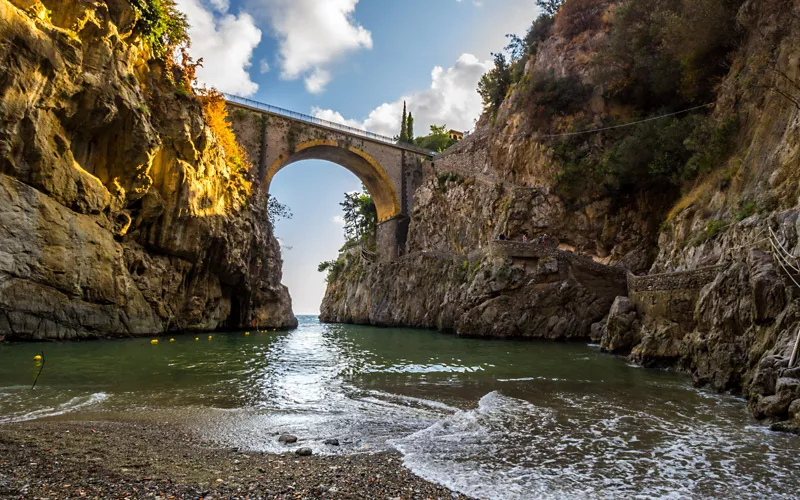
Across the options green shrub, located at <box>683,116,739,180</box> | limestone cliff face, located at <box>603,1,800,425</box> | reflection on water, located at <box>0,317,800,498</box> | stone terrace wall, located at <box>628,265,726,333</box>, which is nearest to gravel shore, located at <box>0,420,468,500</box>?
reflection on water, located at <box>0,317,800,498</box>

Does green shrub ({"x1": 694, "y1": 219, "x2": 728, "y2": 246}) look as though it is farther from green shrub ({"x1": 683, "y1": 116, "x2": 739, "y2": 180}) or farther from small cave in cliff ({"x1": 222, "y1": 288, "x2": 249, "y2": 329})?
small cave in cliff ({"x1": 222, "y1": 288, "x2": 249, "y2": 329})

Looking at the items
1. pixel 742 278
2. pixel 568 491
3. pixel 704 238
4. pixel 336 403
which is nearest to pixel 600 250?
pixel 704 238

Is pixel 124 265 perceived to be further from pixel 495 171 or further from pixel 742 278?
pixel 495 171

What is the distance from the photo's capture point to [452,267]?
3297cm

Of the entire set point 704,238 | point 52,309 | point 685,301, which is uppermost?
point 704,238

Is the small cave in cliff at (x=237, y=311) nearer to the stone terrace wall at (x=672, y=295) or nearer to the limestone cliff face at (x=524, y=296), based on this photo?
the limestone cliff face at (x=524, y=296)

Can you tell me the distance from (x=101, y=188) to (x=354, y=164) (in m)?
27.7

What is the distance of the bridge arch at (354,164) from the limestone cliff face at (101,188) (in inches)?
400

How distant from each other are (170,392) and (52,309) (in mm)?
11627

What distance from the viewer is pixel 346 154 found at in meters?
42.6

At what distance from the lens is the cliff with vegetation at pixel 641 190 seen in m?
10.5

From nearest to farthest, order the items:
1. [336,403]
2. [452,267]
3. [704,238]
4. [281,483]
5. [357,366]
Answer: [281,483]
[336,403]
[357,366]
[704,238]
[452,267]

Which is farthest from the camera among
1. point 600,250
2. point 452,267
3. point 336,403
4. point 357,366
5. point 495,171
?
point 495,171

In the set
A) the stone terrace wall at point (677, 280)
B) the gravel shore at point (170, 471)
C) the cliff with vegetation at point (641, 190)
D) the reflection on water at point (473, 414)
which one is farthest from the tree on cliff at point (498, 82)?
the gravel shore at point (170, 471)
